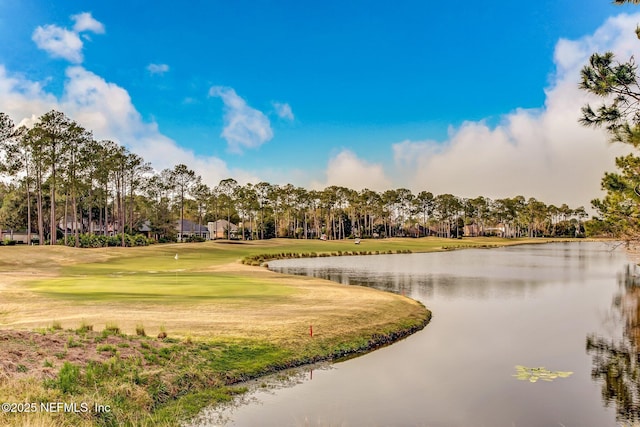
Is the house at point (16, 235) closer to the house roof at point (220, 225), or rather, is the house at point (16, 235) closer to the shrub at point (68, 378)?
the house roof at point (220, 225)

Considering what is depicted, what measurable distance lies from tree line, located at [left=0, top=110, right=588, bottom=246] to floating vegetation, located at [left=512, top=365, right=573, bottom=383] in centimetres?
3557

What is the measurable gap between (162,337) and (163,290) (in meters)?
14.4

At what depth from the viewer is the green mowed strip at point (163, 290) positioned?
87.2ft

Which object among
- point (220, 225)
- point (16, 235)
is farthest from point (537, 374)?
point (220, 225)

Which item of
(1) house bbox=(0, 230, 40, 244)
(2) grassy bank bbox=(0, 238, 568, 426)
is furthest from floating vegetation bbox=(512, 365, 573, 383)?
(1) house bbox=(0, 230, 40, 244)

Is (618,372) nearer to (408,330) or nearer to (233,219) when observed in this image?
(408,330)

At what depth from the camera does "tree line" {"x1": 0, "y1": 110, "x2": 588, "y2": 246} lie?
70312mm

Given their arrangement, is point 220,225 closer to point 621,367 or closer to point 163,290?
point 163,290

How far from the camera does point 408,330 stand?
23312 mm

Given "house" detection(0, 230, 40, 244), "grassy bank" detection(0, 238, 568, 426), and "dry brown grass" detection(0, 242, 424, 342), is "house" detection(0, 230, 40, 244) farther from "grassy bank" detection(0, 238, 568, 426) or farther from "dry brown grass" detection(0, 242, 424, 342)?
"dry brown grass" detection(0, 242, 424, 342)

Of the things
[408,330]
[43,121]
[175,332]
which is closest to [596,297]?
[408,330]

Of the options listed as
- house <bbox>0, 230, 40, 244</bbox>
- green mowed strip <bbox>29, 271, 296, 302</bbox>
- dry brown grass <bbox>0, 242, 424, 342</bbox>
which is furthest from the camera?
house <bbox>0, 230, 40, 244</bbox>

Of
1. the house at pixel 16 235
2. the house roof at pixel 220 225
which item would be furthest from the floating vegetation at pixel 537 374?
the house roof at pixel 220 225

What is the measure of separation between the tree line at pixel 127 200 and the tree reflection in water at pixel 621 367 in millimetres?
37941
